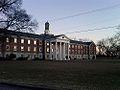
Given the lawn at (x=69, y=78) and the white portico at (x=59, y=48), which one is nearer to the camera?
the lawn at (x=69, y=78)

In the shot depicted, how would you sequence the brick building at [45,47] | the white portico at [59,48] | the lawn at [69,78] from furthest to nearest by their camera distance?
the white portico at [59,48] < the brick building at [45,47] < the lawn at [69,78]

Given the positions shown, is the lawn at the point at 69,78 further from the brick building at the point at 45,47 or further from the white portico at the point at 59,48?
the white portico at the point at 59,48

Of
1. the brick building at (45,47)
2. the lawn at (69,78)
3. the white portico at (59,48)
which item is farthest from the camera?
the white portico at (59,48)

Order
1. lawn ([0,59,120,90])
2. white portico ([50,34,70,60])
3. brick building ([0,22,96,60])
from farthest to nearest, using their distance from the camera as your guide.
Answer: white portico ([50,34,70,60]) → brick building ([0,22,96,60]) → lawn ([0,59,120,90])

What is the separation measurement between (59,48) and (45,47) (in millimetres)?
15555

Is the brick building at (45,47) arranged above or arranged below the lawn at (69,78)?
above

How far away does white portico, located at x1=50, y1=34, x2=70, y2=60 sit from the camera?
459 feet

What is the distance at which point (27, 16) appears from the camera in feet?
165

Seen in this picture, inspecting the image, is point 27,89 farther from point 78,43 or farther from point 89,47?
point 89,47

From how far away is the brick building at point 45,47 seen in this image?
4389 inches

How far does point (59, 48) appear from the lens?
14638 centimetres

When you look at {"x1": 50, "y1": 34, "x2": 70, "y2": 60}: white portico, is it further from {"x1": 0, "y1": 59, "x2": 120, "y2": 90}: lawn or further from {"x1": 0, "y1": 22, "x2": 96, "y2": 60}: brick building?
{"x1": 0, "y1": 59, "x2": 120, "y2": 90}: lawn

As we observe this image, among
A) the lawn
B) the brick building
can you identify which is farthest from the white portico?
the lawn

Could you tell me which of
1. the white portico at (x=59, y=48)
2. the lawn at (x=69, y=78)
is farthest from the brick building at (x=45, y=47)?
the lawn at (x=69, y=78)
